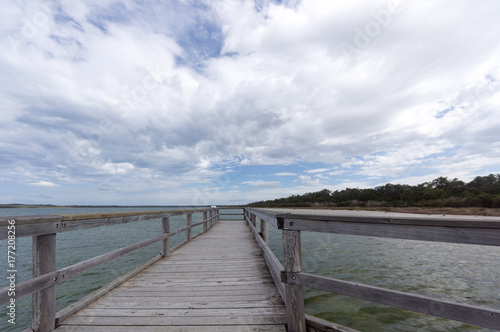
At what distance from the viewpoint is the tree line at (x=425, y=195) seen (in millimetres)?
45662

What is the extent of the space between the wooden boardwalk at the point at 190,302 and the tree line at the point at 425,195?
54.5 m

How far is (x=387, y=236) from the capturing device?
1.82m

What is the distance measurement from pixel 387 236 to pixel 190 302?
2.64 metres

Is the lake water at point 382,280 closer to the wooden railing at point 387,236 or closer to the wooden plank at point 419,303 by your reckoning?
the wooden plank at point 419,303

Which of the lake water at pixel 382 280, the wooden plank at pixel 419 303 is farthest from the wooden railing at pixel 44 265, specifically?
the lake water at pixel 382 280

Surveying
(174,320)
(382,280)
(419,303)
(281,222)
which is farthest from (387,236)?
(382,280)

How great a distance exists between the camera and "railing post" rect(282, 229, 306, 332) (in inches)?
92.7

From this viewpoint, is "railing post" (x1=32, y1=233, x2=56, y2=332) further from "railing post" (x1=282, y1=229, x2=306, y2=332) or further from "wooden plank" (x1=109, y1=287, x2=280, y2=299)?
"railing post" (x1=282, y1=229, x2=306, y2=332)

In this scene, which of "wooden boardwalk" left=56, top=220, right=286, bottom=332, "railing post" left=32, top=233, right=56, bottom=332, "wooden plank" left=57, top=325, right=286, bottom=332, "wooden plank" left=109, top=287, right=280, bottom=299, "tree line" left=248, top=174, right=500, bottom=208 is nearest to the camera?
"railing post" left=32, top=233, right=56, bottom=332

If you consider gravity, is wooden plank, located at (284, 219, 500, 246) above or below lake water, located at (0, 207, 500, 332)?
above

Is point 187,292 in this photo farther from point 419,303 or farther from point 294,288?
point 419,303

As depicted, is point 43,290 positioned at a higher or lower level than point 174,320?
higher

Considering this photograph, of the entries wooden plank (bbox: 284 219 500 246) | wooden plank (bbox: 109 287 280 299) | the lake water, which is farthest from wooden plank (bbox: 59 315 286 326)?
the lake water

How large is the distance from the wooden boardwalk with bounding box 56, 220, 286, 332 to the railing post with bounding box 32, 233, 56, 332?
0.22 meters
